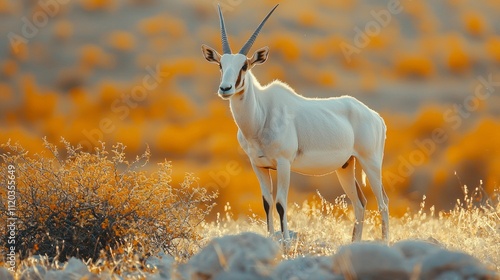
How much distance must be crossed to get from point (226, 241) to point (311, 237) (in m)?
4.98

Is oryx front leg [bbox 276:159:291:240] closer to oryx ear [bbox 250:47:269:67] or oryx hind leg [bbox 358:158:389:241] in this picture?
oryx ear [bbox 250:47:269:67]

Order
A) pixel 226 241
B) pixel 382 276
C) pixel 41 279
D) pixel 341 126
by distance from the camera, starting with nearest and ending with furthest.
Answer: pixel 382 276 < pixel 226 241 < pixel 41 279 < pixel 341 126

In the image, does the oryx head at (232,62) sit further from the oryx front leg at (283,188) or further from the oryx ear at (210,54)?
the oryx front leg at (283,188)

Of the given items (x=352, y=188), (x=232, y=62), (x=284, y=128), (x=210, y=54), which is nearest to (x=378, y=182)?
(x=352, y=188)

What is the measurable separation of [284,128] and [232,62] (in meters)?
1.17

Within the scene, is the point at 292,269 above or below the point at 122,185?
above

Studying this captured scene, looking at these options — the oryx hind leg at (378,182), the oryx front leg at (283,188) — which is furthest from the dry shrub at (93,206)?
the oryx hind leg at (378,182)

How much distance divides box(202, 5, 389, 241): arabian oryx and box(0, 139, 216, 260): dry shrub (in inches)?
46.4

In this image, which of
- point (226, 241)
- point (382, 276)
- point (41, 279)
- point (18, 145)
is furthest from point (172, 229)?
point (382, 276)

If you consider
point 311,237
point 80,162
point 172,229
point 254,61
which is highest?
point 254,61

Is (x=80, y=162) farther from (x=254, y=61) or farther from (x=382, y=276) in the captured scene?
(x=382, y=276)

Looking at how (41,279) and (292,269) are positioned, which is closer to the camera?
(292,269)

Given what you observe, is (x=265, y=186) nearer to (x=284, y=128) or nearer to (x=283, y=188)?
(x=283, y=188)

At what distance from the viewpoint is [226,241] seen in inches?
238
